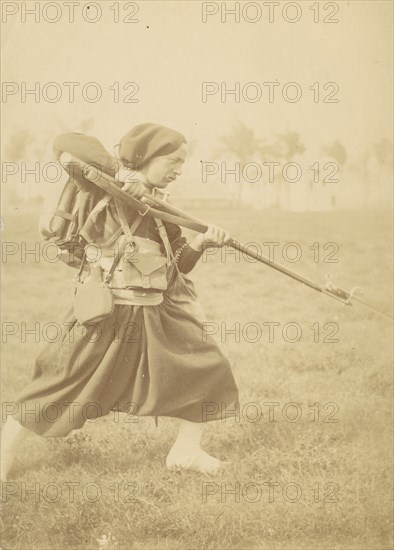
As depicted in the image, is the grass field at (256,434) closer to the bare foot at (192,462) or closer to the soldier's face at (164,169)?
the bare foot at (192,462)

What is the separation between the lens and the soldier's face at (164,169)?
2658 millimetres

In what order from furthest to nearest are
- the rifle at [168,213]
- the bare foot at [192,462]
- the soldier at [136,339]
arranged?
1. the bare foot at [192,462]
2. the soldier at [136,339]
3. the rifle at [168,213]

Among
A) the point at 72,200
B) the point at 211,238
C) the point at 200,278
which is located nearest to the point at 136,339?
the point at 200,278

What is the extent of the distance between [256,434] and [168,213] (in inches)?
40.7

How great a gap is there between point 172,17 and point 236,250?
106 centimetres

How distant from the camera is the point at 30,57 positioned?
2844mm

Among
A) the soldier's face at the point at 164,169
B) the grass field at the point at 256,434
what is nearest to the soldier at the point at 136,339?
the soldier's face at the point at 164,169

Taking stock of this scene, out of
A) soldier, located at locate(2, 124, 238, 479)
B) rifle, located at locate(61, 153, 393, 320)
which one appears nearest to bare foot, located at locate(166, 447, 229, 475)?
soldier, located at locate(2, 124, 238, 479)

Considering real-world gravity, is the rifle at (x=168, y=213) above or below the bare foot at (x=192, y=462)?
above

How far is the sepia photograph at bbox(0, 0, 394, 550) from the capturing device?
2.67 m

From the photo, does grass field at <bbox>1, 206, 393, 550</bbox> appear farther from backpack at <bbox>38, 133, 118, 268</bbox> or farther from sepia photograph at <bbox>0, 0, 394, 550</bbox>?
backpack at <bbox>38, 133, 118, 268</bbox>

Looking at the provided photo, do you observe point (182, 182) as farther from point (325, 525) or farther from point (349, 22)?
point (325, 525)

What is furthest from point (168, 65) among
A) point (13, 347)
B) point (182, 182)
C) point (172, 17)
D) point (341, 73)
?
point (13, 347)

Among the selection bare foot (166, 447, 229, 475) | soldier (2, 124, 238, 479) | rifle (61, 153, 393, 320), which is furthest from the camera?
bare foot (166, 447, 229, 475)
